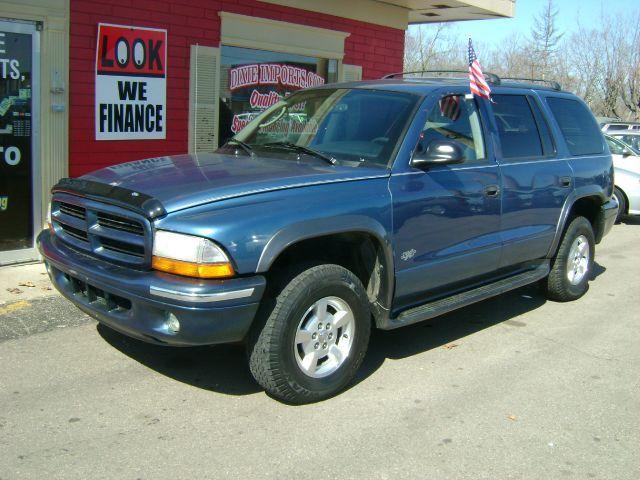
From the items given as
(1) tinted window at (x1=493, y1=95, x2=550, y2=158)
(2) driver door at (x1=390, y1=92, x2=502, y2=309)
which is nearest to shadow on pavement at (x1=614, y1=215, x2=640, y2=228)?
(1) tinted window at (x1=493, y1=95, x2=550, y2=158)

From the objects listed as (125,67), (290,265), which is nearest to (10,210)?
(125,67)

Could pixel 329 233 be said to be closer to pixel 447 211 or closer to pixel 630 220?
pixel 447 211

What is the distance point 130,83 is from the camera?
8039mm

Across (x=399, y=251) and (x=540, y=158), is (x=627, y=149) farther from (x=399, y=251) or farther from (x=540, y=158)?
(x=399, y=251)

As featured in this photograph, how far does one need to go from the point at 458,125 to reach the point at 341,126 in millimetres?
890

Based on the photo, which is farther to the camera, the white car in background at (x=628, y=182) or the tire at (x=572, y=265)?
the white car in background at (x=628, y=182)

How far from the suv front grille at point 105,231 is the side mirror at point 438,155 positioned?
1.86 m

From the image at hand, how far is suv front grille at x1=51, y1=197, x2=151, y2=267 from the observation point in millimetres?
3738

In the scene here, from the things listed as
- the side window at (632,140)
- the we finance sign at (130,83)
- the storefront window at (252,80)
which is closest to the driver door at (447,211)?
the we finance sign at (130,83)

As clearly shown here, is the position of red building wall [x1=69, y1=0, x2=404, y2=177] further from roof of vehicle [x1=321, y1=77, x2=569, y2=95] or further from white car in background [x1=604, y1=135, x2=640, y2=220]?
white car in background [x1=604, y1=135, x2=640, y2=220]

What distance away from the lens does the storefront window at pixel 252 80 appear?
9.23 meters

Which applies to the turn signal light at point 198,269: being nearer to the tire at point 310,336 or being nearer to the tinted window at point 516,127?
the tire at point 310,336

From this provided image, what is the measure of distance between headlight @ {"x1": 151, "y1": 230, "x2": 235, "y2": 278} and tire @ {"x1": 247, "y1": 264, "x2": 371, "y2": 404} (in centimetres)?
43

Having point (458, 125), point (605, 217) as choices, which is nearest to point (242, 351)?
point (458, 125)
